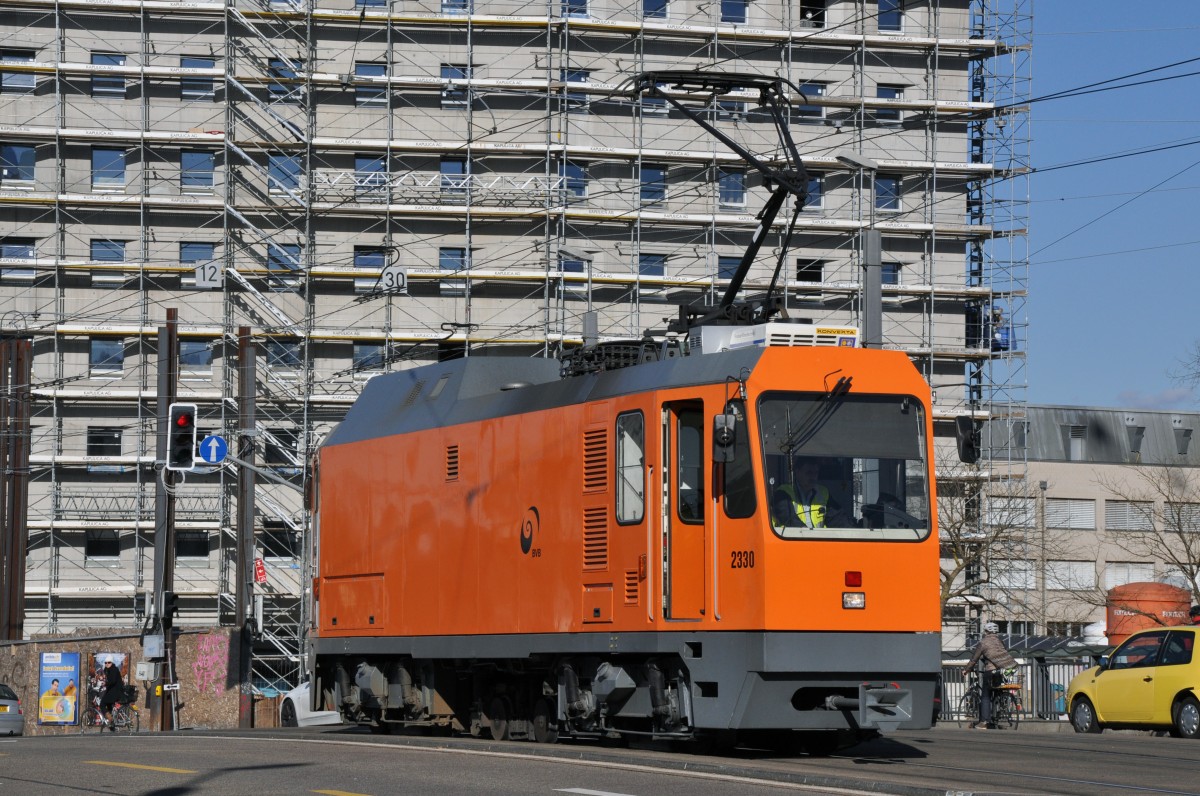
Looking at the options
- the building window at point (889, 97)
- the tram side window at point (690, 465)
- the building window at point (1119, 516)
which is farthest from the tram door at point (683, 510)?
the building window at point (1119, 516)

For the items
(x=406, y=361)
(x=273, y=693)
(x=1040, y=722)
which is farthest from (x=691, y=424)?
(x=406, y=361)

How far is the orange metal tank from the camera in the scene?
55.7 metres

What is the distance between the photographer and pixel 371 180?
173 ft

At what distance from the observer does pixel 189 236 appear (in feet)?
173

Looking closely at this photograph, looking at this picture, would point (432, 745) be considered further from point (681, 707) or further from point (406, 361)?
point (406, 361)

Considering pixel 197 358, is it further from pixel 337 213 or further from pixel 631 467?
pixel 631 467

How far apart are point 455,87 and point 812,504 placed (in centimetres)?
3893

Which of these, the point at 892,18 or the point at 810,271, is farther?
the point at 892,18

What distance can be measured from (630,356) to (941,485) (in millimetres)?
36073

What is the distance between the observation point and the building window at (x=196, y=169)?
174 ft

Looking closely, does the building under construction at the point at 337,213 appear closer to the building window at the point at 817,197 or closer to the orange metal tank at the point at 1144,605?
the building window at the point at 817,197

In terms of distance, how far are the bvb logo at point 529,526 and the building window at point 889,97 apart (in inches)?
1540

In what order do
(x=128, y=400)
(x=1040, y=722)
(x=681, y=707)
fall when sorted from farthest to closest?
1. (x=128, y=400)
2. (x=1040, y=722)
3. (x=681, y=707)

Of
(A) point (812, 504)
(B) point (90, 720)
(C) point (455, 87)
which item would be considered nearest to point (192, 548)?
(B) point (90, 720)
